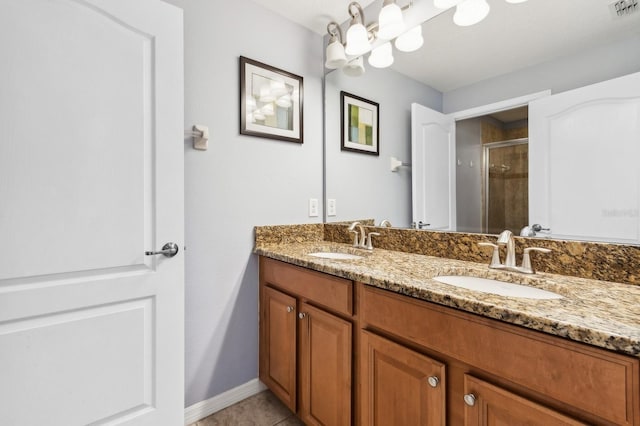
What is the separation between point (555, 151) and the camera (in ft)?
3.55

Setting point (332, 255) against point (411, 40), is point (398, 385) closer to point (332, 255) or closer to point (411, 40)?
point (332, 255)

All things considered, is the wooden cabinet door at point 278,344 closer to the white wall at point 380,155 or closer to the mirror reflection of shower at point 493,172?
the white wall at point 380,155

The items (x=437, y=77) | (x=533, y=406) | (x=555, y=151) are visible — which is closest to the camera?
(x=533, y=406)

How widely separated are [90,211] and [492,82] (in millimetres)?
1696

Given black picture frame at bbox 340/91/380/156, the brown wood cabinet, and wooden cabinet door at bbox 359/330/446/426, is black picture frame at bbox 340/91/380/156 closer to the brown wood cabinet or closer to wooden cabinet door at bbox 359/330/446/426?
the brown wood cabinet

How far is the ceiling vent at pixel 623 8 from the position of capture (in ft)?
3.13

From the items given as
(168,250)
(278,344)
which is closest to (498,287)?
(278,344)

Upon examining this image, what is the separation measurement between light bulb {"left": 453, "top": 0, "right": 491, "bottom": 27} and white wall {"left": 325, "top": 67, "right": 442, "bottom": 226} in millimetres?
305

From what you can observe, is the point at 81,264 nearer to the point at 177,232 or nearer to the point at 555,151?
the point at 177,232

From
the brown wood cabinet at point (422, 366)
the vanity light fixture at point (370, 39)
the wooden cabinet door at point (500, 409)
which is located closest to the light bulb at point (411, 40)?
the vanity light fixture at point (370, 39)

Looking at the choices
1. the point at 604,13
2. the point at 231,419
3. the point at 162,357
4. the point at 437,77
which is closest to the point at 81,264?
the point at 162,357

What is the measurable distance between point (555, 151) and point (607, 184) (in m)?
0.19

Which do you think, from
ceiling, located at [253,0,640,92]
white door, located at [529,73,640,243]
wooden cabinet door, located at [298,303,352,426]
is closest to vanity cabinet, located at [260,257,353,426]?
wooden cabinet door, located at [298,303,352,426]

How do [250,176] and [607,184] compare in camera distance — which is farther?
[250,176]
